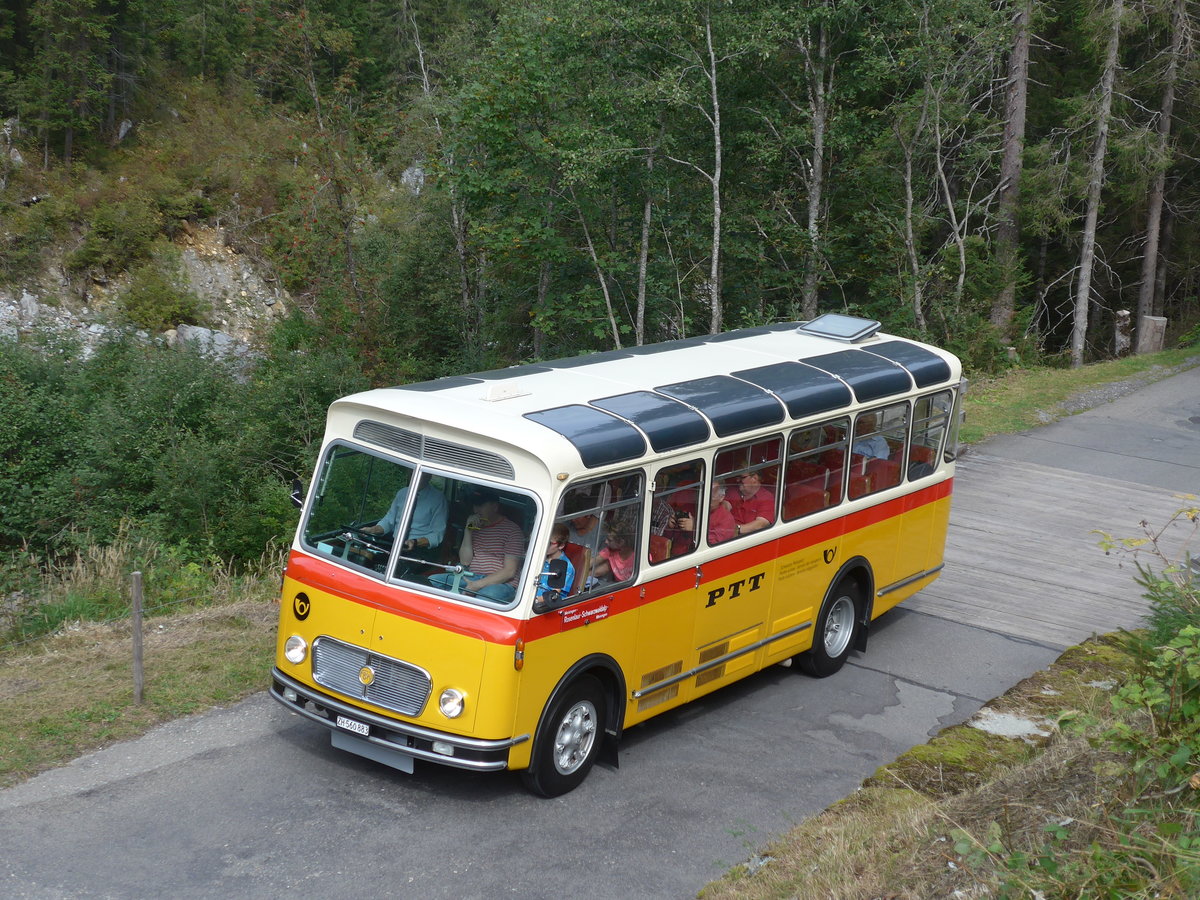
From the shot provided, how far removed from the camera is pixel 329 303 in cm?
2702

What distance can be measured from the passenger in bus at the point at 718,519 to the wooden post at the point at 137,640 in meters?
4.07

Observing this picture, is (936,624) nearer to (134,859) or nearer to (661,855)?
(661,855)

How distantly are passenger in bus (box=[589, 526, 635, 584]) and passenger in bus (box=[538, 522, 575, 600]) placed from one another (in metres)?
0.25

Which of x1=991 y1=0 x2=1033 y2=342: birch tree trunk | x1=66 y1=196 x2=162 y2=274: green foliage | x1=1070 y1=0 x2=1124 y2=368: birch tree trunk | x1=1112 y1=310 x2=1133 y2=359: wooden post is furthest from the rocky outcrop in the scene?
x1=1112 y1=310 x2=1133 y2=359: wooden post

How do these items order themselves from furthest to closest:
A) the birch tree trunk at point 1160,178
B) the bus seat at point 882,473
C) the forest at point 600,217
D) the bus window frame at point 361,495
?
the birch tree trunk at point 1160,178, the forest at point 600,217, the bus seat at point 882,473, the bus window frame at point 361,495

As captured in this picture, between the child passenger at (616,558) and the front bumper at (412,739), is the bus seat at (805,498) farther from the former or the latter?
the front bumper at (412,739)

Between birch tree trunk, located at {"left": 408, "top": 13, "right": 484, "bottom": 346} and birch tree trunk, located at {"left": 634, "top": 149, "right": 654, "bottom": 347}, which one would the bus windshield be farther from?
birch tree trunk, located at {"left": 408, "top": 13, "right": 484, "bottom": 346}

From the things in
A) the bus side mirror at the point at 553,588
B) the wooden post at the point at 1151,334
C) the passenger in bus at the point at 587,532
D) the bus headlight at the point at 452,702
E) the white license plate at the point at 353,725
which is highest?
the passenger in bus at the point at 587,532

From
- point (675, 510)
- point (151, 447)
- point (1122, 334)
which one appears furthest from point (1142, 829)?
point (1122, 334)

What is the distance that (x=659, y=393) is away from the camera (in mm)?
8531

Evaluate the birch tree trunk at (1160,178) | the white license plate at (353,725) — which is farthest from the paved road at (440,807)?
the birch tree trunk at (1160,178)

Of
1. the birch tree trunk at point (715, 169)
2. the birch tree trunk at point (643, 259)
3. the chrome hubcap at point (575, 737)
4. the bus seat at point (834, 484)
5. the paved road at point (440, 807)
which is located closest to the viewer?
the paved road at point (440, 807)

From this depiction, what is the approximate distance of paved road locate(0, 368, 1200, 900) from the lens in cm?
648

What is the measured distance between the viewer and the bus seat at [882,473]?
10.2 metres
